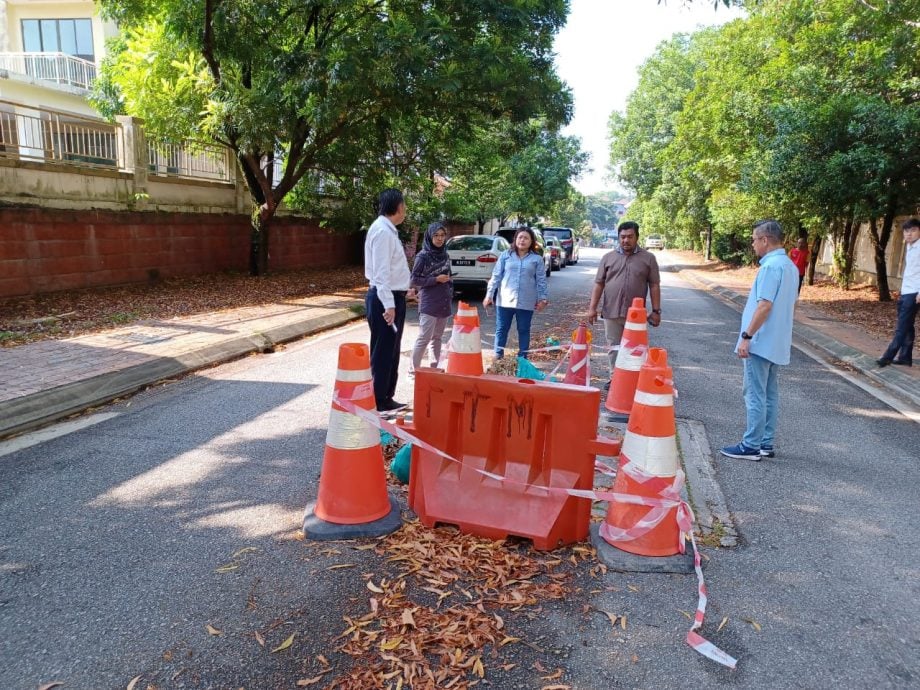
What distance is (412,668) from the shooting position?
2611mm

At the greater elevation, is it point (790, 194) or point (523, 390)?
point (790, 194)

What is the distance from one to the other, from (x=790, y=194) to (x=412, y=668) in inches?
577

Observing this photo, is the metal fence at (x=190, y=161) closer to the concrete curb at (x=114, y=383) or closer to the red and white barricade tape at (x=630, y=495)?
the concrete curb at (x=114, y=383)

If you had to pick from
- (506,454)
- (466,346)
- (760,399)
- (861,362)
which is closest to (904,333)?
(861,362)

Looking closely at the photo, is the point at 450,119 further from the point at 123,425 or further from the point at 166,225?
the point at 123,425

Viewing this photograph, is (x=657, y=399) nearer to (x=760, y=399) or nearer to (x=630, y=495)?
(x=630, y=495)

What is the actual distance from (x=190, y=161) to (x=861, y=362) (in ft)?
45.7

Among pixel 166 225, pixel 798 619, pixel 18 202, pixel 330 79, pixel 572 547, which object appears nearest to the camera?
pixel 798 619

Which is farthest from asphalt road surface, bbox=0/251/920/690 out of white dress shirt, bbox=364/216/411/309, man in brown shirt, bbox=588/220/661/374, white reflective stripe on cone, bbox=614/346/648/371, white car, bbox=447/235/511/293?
white car, bbox=447/235/511/293

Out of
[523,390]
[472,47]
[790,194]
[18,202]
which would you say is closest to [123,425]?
[523,390]

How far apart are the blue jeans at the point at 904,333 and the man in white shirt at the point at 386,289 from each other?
6.70m

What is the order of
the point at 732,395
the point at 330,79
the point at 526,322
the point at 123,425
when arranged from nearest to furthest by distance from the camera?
the point at 123,425, the point at 732,395, the point at 526,322, the point at 330,79

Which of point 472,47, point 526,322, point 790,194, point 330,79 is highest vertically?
point 472,47

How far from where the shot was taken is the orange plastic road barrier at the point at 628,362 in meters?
6.22
